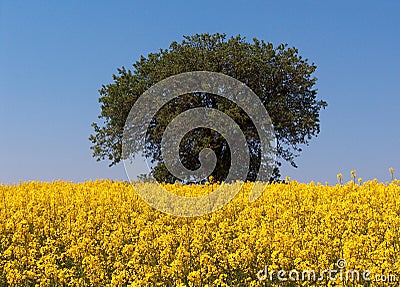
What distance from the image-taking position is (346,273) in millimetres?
6684

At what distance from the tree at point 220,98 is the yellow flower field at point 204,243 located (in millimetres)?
12718

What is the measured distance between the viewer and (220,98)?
26.6 m

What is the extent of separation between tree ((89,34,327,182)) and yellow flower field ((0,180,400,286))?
12.7 meters

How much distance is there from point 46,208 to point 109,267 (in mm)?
5343

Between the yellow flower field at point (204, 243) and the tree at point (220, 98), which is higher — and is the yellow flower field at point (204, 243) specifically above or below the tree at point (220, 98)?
below

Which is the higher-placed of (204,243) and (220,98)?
(220,98)

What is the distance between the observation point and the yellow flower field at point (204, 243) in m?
7.33

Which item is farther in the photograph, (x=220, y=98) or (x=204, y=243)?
(x=220, y=98)

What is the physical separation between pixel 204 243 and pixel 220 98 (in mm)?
18151

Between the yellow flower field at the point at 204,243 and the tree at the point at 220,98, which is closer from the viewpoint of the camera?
the yellow flower field at the point at 204,243

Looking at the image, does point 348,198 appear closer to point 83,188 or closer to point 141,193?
point 141,193

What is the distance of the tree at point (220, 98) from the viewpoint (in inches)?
1040

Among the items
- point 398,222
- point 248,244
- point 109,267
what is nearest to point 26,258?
point 109,267

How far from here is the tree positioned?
2641cm
